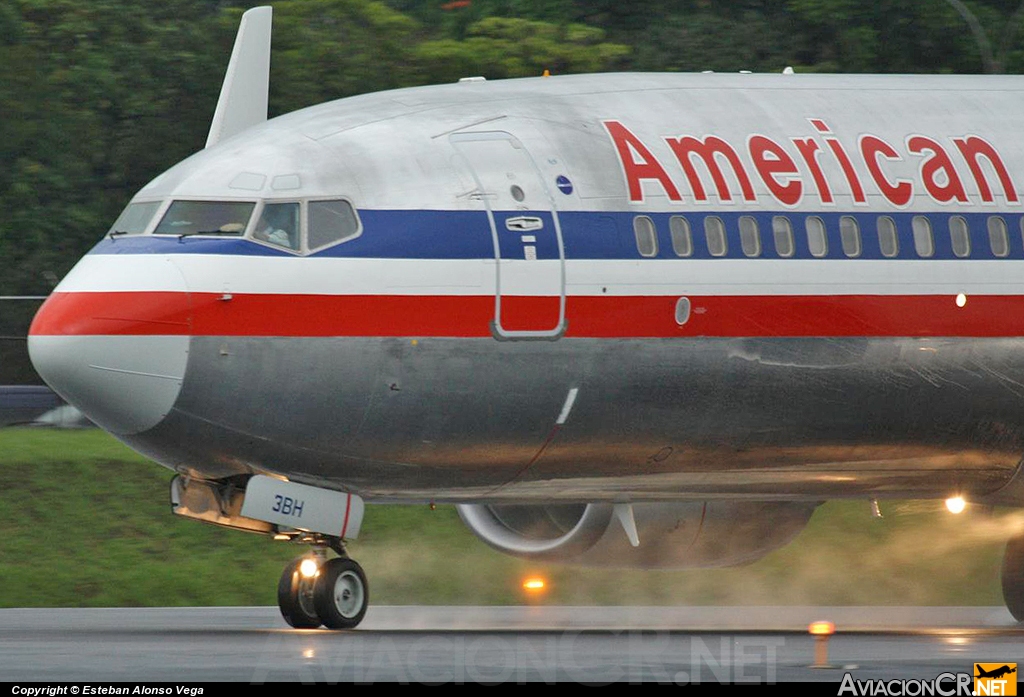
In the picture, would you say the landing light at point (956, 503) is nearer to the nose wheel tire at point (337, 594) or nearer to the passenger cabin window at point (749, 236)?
the passenger cabin window at point (749, 236)

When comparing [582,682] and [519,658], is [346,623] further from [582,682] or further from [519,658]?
[582,682]

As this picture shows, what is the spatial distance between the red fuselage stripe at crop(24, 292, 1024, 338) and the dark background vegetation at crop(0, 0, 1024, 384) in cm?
2508

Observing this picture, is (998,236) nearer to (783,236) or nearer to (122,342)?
(783,236)

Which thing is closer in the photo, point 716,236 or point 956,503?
point 716,236

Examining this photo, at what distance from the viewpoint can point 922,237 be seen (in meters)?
20.4

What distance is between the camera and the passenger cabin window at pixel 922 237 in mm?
20328

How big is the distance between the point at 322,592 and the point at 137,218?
126 inches

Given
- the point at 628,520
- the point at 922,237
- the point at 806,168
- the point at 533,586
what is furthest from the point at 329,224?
Result: the point at 533,586

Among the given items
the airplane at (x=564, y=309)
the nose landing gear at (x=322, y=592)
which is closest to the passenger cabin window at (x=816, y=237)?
the airplane at (x=564, y=309)

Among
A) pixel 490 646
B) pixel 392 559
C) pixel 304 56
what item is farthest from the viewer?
pixel 304 56

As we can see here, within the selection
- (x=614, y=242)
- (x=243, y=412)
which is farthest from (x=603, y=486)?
(x=243, y=412)

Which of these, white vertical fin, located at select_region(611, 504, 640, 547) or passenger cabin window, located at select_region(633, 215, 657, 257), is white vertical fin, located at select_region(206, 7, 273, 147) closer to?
passenger cabin window, located at select_region(633, 215, 657, 257)

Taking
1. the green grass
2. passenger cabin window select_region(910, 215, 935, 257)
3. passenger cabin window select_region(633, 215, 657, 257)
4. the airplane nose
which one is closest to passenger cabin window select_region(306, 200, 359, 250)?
the airplane nose

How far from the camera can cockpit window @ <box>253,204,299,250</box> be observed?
59.6 ft
